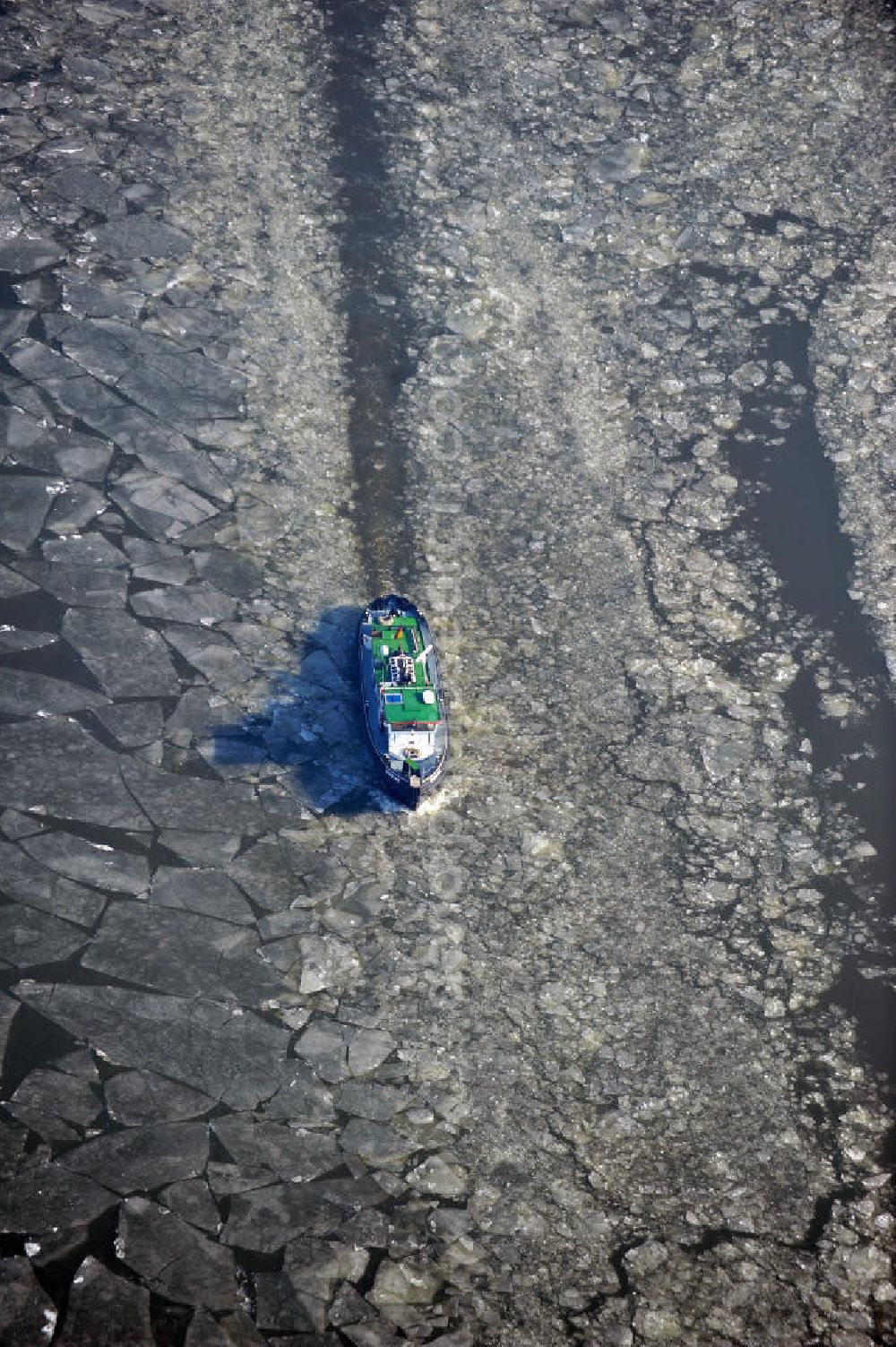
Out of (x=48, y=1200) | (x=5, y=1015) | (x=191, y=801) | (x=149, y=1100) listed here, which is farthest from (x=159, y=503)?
(x=48, y=1200)

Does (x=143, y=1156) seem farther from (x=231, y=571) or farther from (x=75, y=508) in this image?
(x=75, y=508)

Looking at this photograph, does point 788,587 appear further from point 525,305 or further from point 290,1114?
point 290,1114

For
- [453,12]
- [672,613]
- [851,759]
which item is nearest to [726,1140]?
[851,759]

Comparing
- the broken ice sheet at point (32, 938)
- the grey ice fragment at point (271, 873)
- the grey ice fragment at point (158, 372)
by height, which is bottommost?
the broken ice sheet at point (32, 938)

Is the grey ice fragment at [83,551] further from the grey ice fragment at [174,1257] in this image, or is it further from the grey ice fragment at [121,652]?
the grey ice fragment at [174,1257]

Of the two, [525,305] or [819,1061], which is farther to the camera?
[525,305]

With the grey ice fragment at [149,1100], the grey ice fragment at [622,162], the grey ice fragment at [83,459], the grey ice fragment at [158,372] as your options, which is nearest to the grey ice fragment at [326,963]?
the grey ice fragment at [149,1100]
